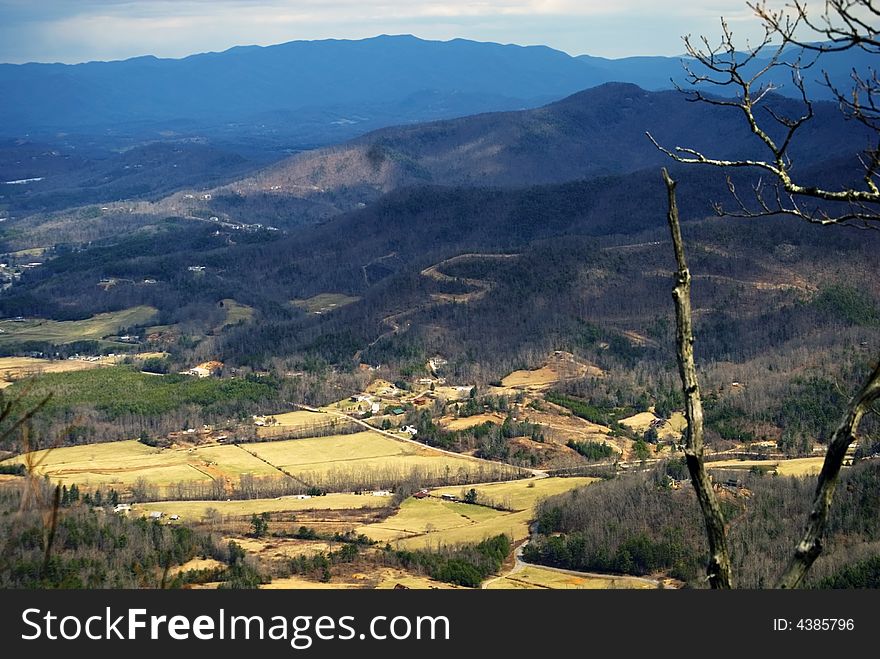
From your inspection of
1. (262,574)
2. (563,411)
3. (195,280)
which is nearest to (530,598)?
(262,574)

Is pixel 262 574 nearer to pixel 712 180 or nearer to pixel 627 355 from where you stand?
pixel 627 355

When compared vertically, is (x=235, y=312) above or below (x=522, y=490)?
above

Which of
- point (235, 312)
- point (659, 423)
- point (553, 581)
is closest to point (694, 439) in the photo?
point (553, 581)

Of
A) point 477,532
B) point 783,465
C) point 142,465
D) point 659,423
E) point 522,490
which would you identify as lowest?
point 142,465

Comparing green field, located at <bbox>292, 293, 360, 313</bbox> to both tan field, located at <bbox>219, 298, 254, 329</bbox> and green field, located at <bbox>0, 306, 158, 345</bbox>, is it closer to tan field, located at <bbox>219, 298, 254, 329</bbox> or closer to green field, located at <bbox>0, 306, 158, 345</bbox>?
tan field, located at <bbox>219, 298, 254, 329</bbox>

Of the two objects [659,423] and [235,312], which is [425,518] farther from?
[235,312]

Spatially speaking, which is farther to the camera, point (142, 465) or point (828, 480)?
point (142, 465)
